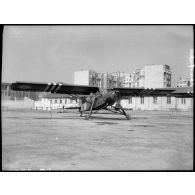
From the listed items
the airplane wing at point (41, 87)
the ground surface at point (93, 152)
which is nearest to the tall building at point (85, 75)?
the airplane wing at point (41, 87)

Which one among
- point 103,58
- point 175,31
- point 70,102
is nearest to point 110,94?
point 103,58

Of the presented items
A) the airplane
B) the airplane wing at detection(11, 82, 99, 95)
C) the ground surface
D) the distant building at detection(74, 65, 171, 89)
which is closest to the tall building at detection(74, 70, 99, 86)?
the distant building at detection(74, 65, 171, 89)

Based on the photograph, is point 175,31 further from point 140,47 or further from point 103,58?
Answer: point 103,58

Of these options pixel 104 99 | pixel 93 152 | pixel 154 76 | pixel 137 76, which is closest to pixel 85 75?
pixel 137 76

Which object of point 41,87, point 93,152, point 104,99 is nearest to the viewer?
point 93,152

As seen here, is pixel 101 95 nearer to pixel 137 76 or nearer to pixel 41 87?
pixel 137 76

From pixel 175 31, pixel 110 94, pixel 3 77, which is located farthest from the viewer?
pixel 110 94

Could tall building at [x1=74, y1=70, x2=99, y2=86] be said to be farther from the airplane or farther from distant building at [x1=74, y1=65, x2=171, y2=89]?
the airplane

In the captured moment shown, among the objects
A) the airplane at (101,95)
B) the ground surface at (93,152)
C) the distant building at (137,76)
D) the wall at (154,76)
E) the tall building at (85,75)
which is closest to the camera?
the ground surface at (93,152)

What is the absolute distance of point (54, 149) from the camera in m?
5.03

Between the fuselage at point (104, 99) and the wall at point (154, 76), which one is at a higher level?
the wall at point (154, 76)

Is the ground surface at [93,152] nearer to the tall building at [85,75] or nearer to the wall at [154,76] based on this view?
the wall at [154,76]

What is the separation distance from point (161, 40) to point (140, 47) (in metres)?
0.60

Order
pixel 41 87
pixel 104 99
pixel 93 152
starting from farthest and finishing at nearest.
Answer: pixel 104 99 → pixel 41 87 → pixel 93 152
